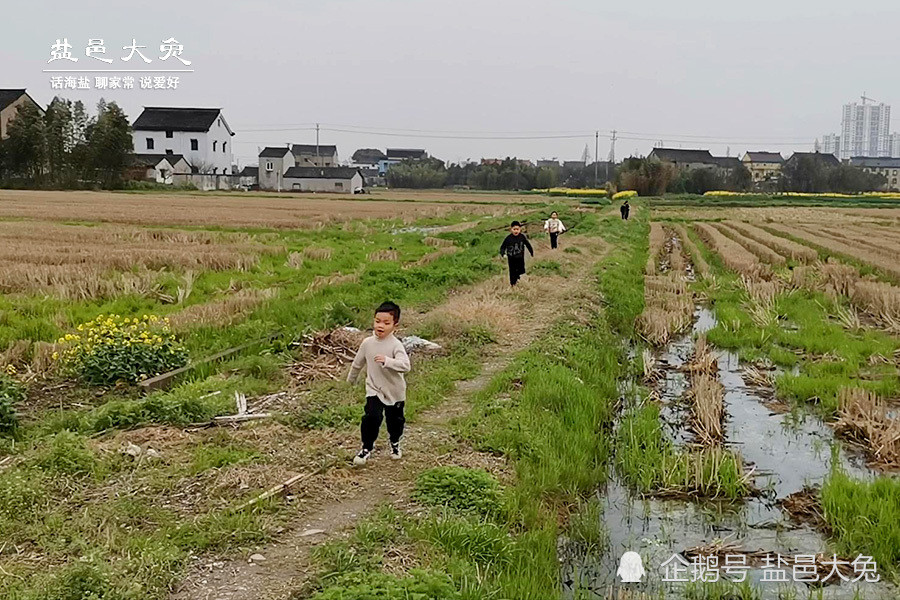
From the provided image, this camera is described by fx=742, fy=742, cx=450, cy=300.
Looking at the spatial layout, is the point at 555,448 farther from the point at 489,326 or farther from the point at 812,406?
the point at 489,326

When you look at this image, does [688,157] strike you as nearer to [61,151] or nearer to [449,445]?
[61,151]

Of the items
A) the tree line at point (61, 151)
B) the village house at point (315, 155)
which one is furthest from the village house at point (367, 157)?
the tree line at point (61, 151)

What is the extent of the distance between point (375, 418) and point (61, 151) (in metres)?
67.4

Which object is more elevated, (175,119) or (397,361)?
(175,119)

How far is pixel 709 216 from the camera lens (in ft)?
170

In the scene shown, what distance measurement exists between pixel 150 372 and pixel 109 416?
1.77 meters

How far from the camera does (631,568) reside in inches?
188

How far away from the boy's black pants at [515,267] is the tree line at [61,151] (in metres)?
58.3

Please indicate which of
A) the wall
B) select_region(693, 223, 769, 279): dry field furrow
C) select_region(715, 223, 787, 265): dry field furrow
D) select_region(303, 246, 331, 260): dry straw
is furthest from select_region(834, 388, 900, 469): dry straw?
the wall

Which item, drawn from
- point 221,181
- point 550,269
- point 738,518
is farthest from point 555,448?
point 221,181

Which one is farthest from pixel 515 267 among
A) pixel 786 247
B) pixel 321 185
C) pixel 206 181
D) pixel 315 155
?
pixel 315 155

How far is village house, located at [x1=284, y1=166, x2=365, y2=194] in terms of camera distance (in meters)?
85.4

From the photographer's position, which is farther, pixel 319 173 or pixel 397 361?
pixel 319 173

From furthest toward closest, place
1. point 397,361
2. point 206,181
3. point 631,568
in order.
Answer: point 206,181
point 397,361
point 631,568
